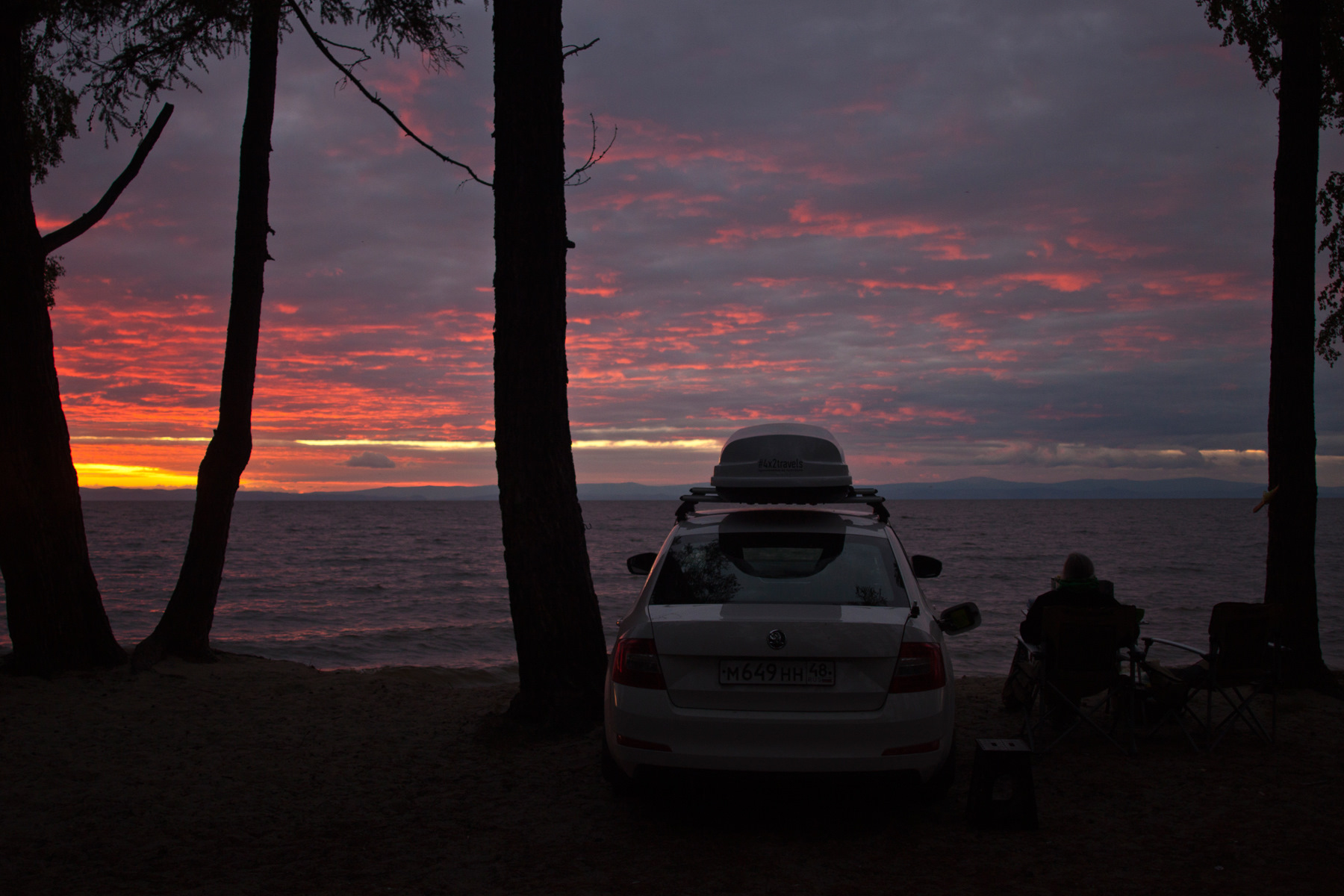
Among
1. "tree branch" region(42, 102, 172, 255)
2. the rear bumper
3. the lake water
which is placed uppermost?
"tree branch" region(42, 102, 172, 255)

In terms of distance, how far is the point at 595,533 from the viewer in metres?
69.0

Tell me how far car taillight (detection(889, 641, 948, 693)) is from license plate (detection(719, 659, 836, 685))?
293mm

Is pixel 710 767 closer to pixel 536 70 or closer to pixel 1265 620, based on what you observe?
pixel 1265 620

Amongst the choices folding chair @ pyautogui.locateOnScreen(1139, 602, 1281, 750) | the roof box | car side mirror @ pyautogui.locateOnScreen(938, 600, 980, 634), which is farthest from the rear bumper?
folding chair @ pyautogui.locateOnScreen(1139, 602, 1281, 750)

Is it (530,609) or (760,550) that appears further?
(530,609)

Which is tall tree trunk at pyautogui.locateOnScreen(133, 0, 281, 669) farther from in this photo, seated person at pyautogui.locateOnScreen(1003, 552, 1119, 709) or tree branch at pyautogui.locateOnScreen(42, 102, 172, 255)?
seated person at pyautogui.locateOnScreen(1003, 552, 1119, 709)

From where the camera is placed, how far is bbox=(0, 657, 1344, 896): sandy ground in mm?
3818

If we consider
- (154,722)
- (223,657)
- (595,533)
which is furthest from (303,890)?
(595,533)

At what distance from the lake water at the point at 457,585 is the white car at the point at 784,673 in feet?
26.1

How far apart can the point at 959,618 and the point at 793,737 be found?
5.52 ft

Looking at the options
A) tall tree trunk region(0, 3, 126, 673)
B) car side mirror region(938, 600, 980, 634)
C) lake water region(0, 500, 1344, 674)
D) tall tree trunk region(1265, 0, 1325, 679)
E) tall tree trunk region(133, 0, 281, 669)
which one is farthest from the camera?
lake water region(0, 500, 1344, 674)

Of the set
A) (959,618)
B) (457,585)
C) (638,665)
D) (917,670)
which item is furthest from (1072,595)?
(457,585)

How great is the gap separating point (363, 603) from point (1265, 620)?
19.1 m

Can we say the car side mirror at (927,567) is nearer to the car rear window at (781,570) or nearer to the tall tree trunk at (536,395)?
the car rear window at (781,570)
